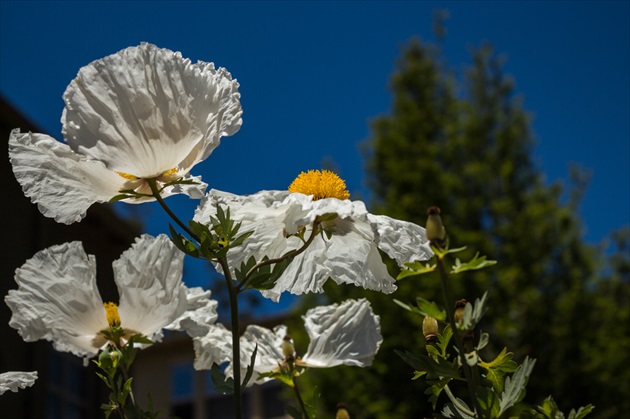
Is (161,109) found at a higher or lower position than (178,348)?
lower

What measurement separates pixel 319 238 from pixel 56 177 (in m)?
0.31

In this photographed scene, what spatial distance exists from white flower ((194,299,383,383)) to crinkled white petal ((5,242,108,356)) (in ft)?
0.47

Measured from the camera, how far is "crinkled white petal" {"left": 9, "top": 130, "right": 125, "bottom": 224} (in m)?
0.93

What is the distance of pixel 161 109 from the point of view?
0.86 metres

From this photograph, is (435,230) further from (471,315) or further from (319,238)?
(319,238)

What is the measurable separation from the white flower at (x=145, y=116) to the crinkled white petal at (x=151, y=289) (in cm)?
12

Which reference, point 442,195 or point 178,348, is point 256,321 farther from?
point 442,195

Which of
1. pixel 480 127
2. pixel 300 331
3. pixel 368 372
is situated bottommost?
pixel 368 372

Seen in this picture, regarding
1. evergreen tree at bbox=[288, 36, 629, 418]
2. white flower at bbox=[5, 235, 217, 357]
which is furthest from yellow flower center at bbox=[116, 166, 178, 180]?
evergreen tree at bbox=[288, 36, 629, 418]

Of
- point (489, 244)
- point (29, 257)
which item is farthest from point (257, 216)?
point (489, 244)

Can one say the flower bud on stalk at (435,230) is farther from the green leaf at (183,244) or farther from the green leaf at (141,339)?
the green leaf at (141,339)

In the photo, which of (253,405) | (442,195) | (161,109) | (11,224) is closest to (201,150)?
(161,109)

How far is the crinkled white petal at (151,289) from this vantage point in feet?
3.38

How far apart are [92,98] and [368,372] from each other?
8522 millimetres
